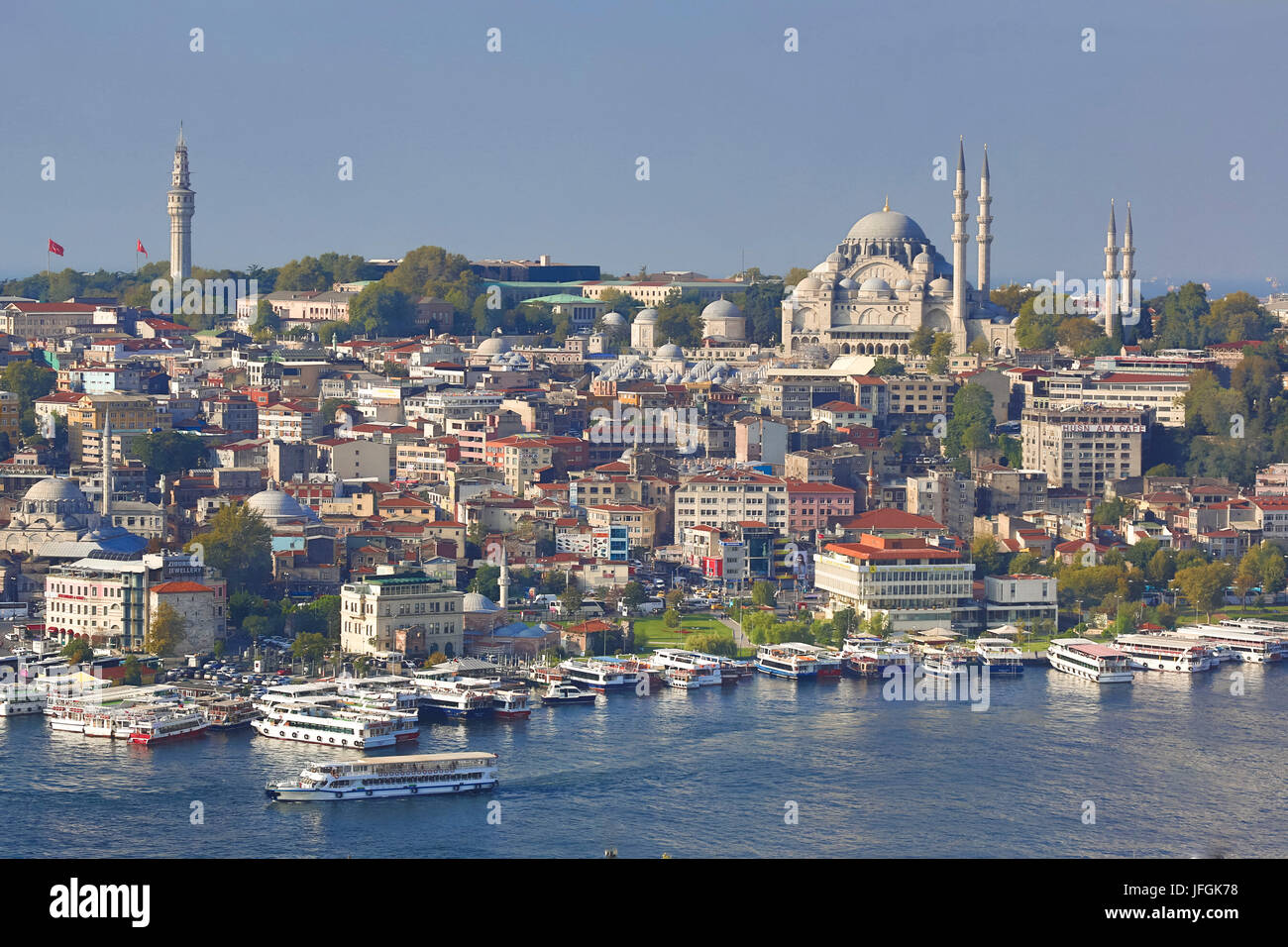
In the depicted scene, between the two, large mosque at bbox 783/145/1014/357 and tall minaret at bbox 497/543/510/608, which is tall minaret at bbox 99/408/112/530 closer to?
tall minaret at bbox 497/543/510/608

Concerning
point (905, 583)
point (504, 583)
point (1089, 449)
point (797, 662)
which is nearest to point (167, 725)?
point (504, 583)

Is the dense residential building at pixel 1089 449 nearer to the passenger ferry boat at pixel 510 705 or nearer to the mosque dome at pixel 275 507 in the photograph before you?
the mosque dome at pixel 275 507

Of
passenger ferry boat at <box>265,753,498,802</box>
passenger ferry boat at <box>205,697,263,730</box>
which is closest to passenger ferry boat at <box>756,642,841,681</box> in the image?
passenger ferry boat at <box>205,697,263,730</box>

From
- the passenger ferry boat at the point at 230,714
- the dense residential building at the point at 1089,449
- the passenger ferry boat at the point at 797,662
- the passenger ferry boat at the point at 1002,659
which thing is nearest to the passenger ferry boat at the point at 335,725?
the passenger ferry boat at the point at 230,714

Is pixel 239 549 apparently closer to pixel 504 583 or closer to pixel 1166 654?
pixel 504 583

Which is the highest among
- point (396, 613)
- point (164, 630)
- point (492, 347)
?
point (492, 347)

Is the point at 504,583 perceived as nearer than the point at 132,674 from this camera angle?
No
